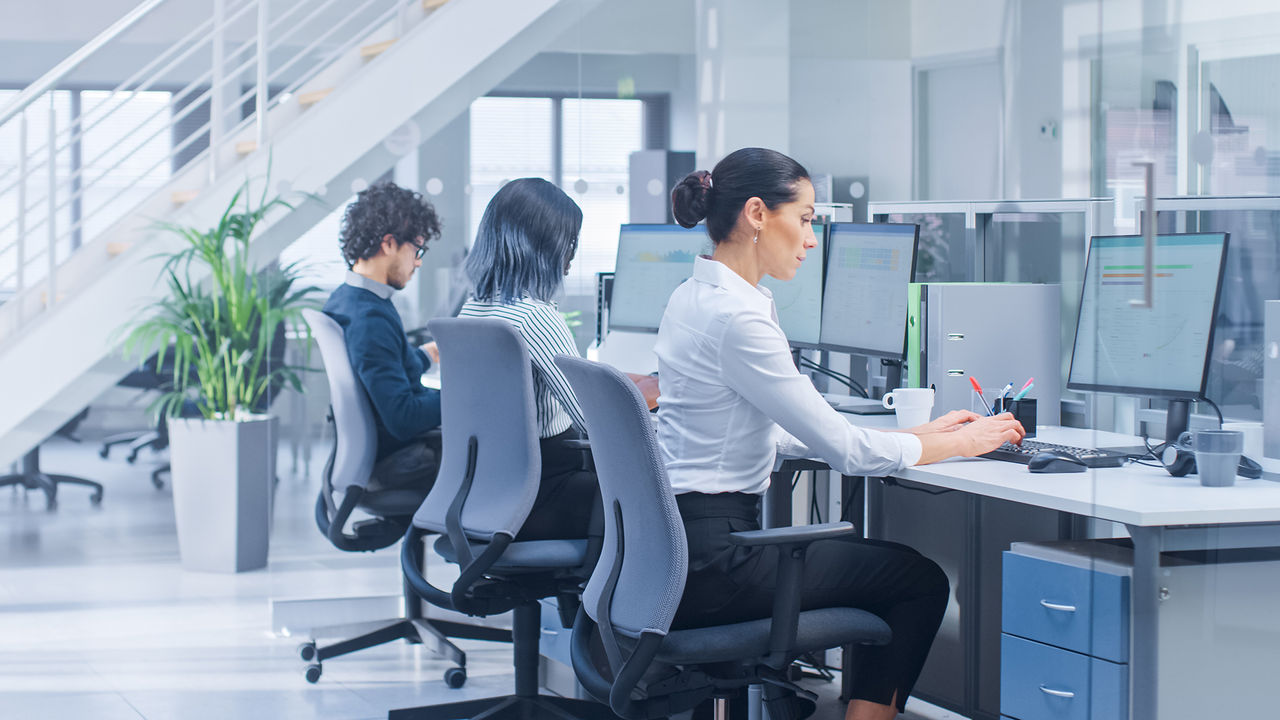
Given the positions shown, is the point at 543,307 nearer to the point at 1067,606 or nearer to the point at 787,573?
the point at 787,573

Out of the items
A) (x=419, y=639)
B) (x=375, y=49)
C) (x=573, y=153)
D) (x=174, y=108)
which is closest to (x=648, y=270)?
(x=419, y=639)

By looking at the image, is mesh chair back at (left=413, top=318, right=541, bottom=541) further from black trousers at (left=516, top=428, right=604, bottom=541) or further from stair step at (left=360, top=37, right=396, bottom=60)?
stair step at (left=360, top=37, right=396, bottom=60)

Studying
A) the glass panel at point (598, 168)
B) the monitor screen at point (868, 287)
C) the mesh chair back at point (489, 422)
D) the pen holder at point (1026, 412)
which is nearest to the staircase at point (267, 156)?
the glass panel at point (598, 168)

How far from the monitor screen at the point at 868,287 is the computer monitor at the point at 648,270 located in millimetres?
595

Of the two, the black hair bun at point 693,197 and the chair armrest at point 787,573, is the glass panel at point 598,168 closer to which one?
the black hair bun at point 693,197

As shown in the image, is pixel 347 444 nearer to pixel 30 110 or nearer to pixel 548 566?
pixel 548 566

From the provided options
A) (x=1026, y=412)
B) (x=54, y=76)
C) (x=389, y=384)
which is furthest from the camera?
(x=54, y=76)

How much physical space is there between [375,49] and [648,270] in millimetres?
2205

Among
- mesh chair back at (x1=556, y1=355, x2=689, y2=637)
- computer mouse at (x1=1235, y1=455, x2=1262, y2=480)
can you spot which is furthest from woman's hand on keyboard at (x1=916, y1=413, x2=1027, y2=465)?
mesh chair back at (x1=556, y1=355, x2=689, y2=637)

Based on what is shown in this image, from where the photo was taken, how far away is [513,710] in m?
2.93

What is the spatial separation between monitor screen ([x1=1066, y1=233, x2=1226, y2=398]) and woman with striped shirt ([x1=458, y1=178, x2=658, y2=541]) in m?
1.00

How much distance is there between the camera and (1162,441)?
8.59ft

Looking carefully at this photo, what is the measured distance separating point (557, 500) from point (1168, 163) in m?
1.37

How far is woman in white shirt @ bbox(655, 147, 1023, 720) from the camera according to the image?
85.4 inches
